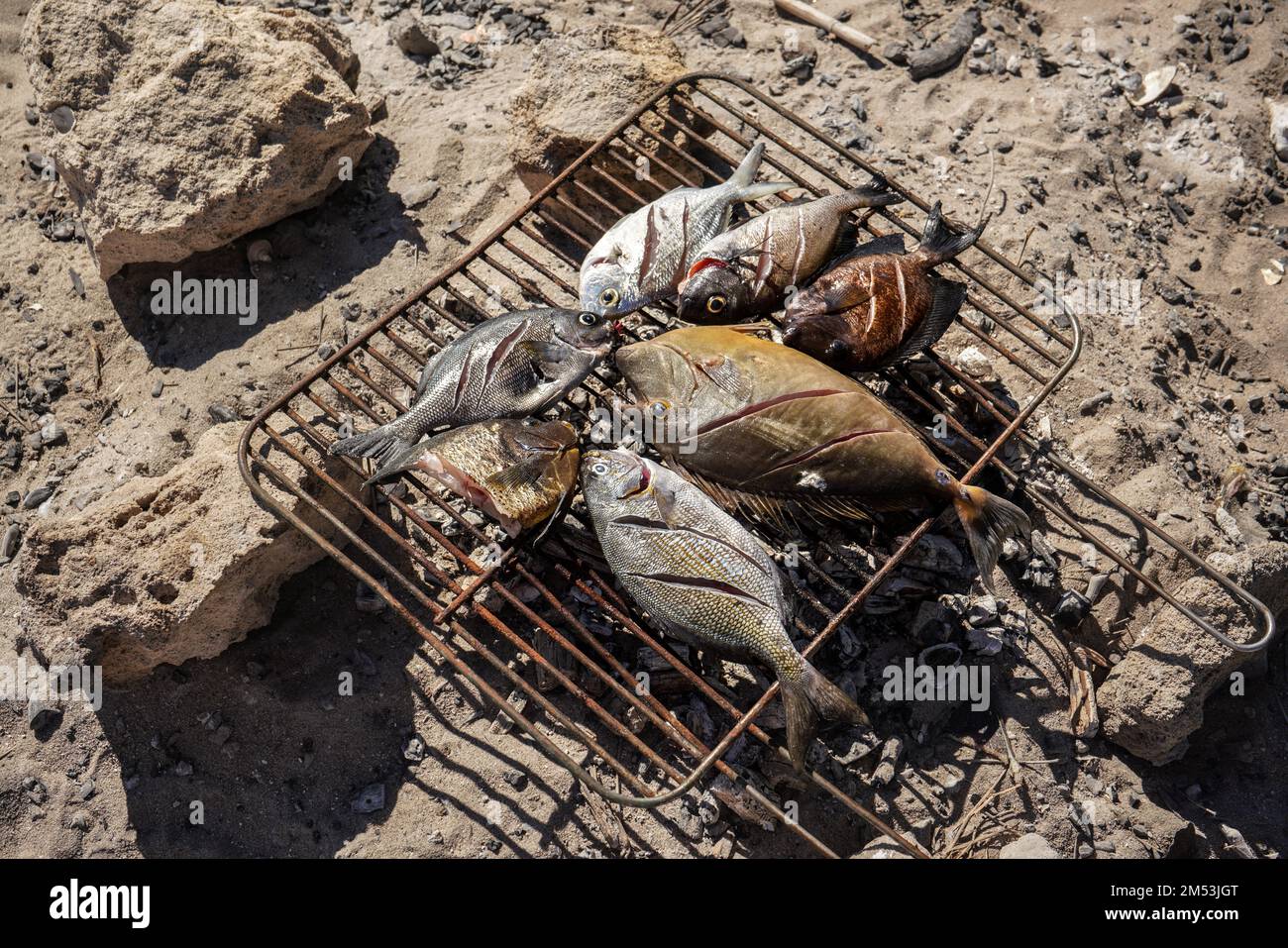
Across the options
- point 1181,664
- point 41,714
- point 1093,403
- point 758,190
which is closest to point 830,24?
point 758,190

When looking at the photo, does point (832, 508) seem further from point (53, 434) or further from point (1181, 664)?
point (53, 434)

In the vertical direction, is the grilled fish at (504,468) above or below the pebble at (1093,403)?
below

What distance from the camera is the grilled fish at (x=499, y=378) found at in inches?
181

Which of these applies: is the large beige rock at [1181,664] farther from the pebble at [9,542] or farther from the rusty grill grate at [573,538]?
the pebble at [9,542]

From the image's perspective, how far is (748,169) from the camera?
5109 mm

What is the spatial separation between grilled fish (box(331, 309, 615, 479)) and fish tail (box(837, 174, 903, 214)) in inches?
50.7

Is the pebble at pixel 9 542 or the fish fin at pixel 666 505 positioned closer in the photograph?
the fish fin at pixel 666 505

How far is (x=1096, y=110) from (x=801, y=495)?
3536mm

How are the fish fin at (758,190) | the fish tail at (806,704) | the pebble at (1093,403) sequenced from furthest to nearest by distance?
the pebble at (1093,403) < the fish fin at (758,190) < the fish tail at (806,704)

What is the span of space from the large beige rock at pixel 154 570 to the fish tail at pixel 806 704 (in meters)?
2.30

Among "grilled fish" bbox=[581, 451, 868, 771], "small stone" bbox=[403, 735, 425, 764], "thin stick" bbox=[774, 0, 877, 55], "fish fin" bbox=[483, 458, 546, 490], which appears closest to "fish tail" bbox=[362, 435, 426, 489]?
"fish fin" bbox=[483, 458, 546, 490]

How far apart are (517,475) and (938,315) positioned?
6.63 feet

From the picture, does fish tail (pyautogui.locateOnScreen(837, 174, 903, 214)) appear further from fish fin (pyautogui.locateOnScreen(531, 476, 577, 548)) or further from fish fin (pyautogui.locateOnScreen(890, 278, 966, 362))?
fish fin (pyautogui.locateOnScreen(531, 476, 577, 548))

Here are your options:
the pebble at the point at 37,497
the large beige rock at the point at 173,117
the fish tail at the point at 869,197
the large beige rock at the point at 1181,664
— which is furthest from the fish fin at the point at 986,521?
the pebble at the point at 37,497
